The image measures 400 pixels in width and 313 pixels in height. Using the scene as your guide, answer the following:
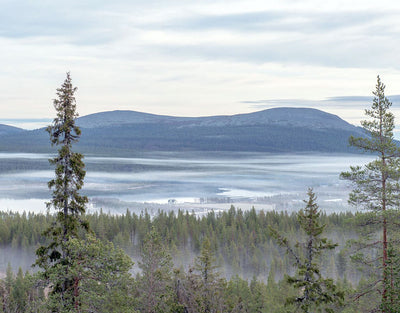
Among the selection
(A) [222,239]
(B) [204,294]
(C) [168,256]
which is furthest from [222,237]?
(C) [168,256]

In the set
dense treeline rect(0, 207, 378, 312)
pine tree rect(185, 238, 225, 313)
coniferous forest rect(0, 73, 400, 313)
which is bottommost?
dense treeline rect(0, 207, 378, 312)

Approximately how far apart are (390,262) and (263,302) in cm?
3537

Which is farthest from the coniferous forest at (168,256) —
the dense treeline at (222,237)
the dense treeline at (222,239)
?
the dense treeline at (222,237)

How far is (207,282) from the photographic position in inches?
1100

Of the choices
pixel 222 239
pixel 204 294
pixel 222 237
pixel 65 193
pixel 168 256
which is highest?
pixel 65 193

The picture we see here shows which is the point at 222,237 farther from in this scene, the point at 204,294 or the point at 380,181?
the point at 380,181

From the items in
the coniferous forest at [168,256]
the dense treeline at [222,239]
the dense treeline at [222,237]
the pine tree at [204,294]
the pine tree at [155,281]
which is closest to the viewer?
the coniferous forest at [168,256]

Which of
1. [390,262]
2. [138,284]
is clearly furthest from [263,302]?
[390,262]

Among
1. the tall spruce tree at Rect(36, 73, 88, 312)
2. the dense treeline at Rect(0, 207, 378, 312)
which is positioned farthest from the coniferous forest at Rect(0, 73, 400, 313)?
the dense treeline at Rect(0, 207, 378, 312)

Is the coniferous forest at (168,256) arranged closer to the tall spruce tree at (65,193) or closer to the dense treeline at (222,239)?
the tall spruce tree at (65,193)

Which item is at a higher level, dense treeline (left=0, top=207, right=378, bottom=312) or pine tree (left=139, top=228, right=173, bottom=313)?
pine tree (left=139, top=228, right=173, bottom=313)

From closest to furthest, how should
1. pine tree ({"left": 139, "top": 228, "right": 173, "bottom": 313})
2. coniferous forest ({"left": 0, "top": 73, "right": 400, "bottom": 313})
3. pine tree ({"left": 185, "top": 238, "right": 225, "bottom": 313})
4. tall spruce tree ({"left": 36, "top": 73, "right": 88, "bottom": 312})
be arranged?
1. coniferous forest ({"left": 0, "top": 73, "right": 400, "bottom": 313})
2. tall spruce tree ({"left": 36, "top": 73, "right": 88, "bottom": 312})
3. pine tree ({"left": 139, "top": 228, "right": 173, "bottom": 313})
4. pine tree ({"left": 185, "top": 238, "right": 225, "bottom": 313})

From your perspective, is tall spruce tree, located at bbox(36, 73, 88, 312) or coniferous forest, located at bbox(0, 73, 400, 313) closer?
coniferous forest, located at bbox(0, 73, 400, 313)

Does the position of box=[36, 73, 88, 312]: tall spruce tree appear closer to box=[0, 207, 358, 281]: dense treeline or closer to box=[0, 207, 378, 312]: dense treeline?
box=[0, 207, 378, 312]: dense treeline
